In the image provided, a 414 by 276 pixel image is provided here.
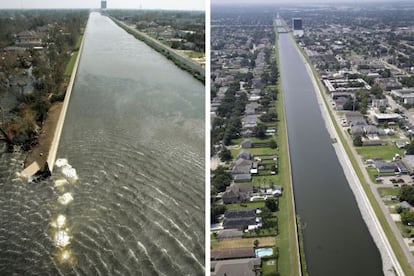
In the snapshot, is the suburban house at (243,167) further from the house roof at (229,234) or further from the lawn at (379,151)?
the lawn at (379,151)

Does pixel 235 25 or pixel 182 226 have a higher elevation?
pixel 235 25

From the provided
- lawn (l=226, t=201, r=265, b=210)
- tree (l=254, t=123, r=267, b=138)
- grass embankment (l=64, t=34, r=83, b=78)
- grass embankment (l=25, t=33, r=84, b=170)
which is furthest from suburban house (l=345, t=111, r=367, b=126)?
grass embankment (l=25, t=33, r=84, b=170)

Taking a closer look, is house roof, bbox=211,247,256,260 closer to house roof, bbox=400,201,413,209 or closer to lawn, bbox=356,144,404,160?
house roof, bbox=400,201,413,209

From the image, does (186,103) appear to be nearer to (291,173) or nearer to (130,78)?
(130,78)

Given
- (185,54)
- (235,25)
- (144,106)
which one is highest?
(235,25)

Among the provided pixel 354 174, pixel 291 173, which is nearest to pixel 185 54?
pixel 291 173

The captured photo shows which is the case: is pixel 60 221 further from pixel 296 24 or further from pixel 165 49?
pixel 296 24

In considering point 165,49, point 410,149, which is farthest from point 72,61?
point 410,149

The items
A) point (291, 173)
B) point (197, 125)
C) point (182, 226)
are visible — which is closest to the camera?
point (182, 226)
